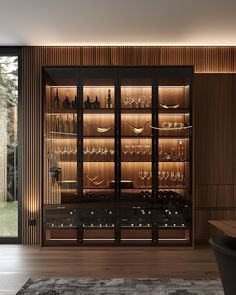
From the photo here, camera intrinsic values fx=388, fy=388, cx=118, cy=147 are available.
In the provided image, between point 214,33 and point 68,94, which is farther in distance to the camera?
point 68,94

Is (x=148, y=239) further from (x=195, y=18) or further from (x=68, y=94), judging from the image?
(x=195, y=18)

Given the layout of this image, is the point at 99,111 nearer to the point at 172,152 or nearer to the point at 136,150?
the point at 136,150

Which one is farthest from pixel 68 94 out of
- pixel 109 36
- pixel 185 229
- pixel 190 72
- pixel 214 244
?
pixel 214 244

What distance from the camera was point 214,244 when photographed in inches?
97.0

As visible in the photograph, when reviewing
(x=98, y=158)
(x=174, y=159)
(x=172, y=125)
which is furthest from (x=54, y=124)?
(x=174, y=159)

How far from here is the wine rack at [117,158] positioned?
227 inches

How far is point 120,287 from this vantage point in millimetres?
4098

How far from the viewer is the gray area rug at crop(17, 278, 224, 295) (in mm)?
3959

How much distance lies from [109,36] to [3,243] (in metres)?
3.54

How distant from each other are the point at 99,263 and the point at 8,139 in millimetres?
2508

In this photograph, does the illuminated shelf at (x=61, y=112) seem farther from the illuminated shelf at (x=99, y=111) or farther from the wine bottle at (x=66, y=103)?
the illuminated shelf at (x=99, y=111)

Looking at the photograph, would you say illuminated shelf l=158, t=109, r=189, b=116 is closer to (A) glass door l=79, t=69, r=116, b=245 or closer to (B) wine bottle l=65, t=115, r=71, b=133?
(A) glass door l=79, t=69, r=116, b=245

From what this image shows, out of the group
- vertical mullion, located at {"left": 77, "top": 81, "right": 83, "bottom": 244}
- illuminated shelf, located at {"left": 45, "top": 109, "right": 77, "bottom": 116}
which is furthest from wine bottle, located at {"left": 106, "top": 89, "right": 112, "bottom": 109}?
illuminated shelf, located at {"left": 45, "top": 109, "right": 77, "bottom": 116}

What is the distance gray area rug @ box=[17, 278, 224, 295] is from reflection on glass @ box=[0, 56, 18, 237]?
206cm
